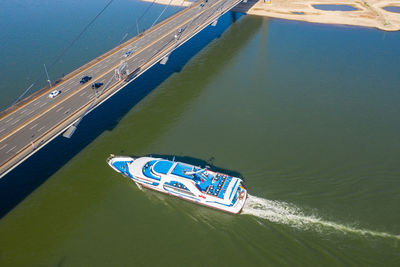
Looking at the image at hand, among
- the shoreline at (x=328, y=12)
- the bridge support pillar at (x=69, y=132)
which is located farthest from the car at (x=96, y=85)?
the shoreline at (x=328, y=12)

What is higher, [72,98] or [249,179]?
[72,98]

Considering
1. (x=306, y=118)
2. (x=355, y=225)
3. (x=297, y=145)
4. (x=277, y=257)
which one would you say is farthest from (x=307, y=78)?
(x=277, y=257)

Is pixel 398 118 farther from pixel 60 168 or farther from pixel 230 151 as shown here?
pixel 60 168

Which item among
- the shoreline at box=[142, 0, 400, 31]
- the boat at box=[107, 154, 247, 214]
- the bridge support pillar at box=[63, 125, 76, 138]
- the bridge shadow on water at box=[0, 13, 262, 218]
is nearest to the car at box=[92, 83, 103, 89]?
the bridge shadow on water at box=[0, 13, 262, 218]

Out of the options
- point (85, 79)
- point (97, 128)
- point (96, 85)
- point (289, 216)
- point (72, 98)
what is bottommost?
point (289, 216)

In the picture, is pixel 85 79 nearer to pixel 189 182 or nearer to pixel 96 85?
pixel 96 85

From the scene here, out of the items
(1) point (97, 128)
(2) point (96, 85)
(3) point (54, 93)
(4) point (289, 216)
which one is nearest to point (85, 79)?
(2) point (96, 85)

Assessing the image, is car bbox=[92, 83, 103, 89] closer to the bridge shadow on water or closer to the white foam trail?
the bridge shadow on water
